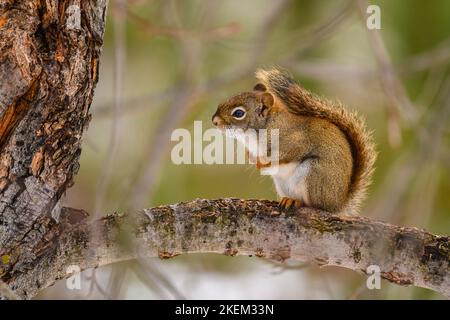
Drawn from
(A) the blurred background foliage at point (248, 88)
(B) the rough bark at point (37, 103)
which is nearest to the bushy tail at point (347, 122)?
(A) the blurred background foliage at point (248, 88)

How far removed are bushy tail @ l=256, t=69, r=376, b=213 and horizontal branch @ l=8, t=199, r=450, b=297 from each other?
23.2 inches

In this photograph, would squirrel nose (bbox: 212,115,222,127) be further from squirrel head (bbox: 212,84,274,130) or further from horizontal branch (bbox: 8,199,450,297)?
horizontal branch (bbox: 8,199,450,297)

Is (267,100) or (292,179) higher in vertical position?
(267,100)

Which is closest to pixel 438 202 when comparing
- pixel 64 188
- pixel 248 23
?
pixel 248 23

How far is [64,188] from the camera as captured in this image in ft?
5.32

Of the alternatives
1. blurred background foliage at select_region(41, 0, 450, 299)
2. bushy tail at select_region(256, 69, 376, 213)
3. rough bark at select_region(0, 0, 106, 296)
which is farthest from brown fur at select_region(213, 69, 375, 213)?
rough bark at select_region(0, 0, 106, 296)

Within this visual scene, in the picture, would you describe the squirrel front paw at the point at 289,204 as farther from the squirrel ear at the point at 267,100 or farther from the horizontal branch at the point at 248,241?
the squirrel ear at the point at 267,100

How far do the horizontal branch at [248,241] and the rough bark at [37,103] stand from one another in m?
0.08

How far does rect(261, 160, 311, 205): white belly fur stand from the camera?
2.18 metres

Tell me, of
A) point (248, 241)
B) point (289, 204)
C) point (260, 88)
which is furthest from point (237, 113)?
point (248, 241)

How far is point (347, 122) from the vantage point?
2.35 metres

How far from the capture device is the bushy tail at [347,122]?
7.61ft

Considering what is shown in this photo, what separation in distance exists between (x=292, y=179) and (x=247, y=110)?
1.02ft

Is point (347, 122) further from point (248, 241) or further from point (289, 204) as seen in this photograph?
point (248, 241)
